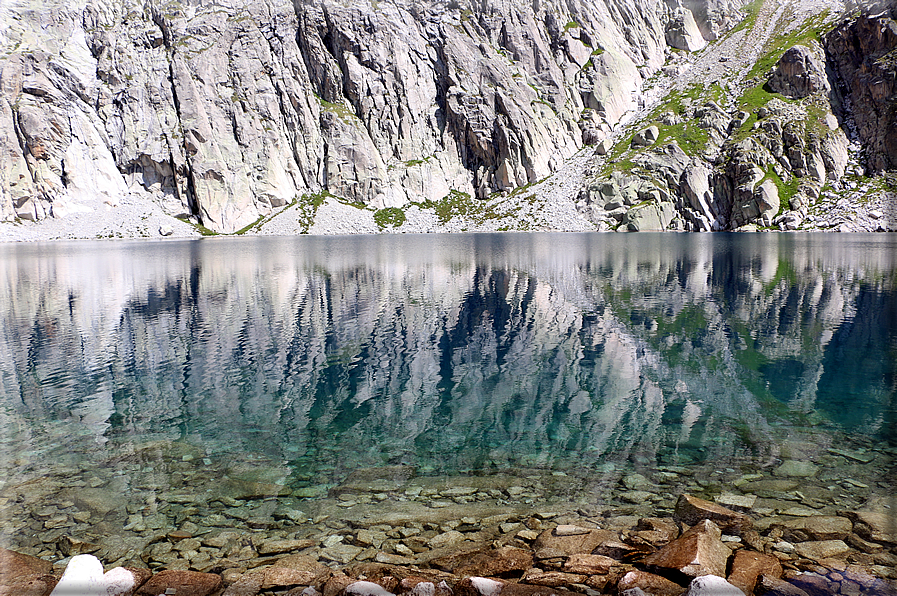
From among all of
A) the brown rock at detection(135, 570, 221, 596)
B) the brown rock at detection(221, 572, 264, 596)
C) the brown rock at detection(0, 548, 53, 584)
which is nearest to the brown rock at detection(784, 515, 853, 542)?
the brown rock at detection(221, 572, 264, 596)

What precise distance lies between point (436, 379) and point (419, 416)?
12.4 feet

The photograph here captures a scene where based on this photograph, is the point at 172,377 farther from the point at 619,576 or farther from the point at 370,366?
the point at 619,576

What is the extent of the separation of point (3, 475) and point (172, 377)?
28.1 feet

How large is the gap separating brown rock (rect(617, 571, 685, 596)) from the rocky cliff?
Result: 531 feet

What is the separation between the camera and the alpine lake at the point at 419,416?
11.0m

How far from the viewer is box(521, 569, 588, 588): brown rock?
25.6 ft

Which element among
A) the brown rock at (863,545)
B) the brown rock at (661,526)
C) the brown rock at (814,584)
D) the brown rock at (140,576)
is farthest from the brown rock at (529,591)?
the brown rock at (140,576)

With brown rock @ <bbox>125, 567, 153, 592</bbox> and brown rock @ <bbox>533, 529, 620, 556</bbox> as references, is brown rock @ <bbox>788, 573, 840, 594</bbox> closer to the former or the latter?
brown rock @ <bbox>533, 529, 620, 556</bbox>

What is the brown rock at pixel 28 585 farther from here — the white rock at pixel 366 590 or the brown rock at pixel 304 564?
the white rock at pixel 366 590

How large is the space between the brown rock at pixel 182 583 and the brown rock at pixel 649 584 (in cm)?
631

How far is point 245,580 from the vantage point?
332 inches

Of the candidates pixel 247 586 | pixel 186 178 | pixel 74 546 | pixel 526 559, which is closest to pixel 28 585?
pixel 74 546

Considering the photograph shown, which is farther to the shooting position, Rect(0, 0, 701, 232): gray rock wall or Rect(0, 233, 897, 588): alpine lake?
Rect(0, 0, 701, 232): gray rock wall

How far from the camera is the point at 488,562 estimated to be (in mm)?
8789
